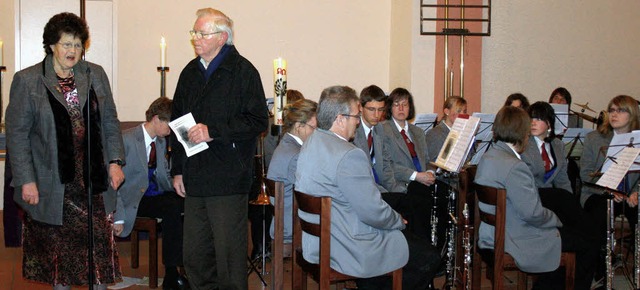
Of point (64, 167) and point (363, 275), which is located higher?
point (64, 167)

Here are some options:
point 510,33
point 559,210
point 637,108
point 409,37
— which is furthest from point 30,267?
point 510,33

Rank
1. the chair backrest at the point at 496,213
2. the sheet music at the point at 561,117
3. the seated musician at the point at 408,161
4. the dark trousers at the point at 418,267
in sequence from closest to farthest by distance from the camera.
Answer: the dark trousers at the point at 418,267 < the chair backrest at the point at 496,213 < the seated musician at the point at 408,161 < the sheet music at the point at 561,117

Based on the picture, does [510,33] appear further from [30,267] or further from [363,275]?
[30,267]

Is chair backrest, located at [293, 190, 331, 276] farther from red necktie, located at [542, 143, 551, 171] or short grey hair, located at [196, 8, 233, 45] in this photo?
red necktie, located at [542, 143, 551, 171]

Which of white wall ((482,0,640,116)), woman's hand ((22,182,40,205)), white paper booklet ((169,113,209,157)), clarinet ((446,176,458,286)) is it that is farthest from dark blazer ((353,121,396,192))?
white wall ((482,0,640,116))

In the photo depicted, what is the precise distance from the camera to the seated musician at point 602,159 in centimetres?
542

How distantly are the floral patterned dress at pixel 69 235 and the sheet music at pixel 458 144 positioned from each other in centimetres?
203

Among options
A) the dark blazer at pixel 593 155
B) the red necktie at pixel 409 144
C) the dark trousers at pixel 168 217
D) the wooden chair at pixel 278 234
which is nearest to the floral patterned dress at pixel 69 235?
the wooden chair at pixel 278 234

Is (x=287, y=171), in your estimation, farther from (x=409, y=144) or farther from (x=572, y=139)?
(x=572, y=139)

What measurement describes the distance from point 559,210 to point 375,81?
12.5 ft

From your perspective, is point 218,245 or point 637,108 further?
point 637,108

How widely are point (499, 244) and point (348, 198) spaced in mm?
1085

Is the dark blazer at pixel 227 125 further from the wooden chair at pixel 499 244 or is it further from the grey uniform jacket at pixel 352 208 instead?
the wooden chair at pixel 499 244

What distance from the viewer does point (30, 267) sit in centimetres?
371
